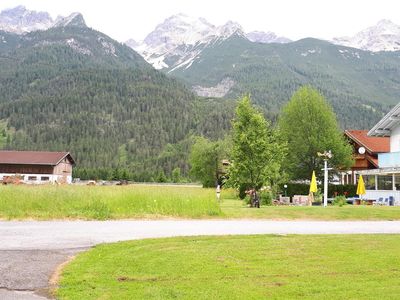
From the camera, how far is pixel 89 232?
16219 millimetres

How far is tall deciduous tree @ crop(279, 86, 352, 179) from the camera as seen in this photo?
176ft


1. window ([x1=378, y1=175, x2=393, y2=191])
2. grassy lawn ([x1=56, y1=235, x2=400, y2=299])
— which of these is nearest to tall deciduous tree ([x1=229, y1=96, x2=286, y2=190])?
window ([x1=378, y1=175, x2=393, y2=191])

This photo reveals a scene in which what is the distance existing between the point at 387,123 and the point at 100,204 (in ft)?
87.5

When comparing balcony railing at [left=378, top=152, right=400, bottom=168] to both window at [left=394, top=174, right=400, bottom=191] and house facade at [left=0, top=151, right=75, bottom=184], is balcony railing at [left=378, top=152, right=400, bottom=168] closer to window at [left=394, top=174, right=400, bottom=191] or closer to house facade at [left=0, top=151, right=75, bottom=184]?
window at [left=394, top=174, right=400, bottom=191]

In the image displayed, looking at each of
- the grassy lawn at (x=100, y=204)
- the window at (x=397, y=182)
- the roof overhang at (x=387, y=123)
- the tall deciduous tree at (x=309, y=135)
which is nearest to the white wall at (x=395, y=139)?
the roof overhang at (x=387, y=123)

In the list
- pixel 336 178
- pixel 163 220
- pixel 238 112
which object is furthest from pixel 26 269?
pixel 336 178

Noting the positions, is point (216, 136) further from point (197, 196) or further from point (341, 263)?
point (341, 263)

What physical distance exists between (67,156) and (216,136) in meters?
76.7

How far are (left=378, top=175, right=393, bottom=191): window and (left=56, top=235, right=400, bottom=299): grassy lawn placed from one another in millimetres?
31040

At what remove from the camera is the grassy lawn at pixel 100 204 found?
22.4 metres

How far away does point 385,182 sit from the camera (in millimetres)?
43219

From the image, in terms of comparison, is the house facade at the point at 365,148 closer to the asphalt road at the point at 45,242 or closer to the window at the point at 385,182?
the window at the point at 385,182

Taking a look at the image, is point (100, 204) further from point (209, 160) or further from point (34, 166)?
point (34, 166)

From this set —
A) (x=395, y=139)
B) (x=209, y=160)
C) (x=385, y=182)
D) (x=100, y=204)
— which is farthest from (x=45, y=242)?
(x=209, y=160)
